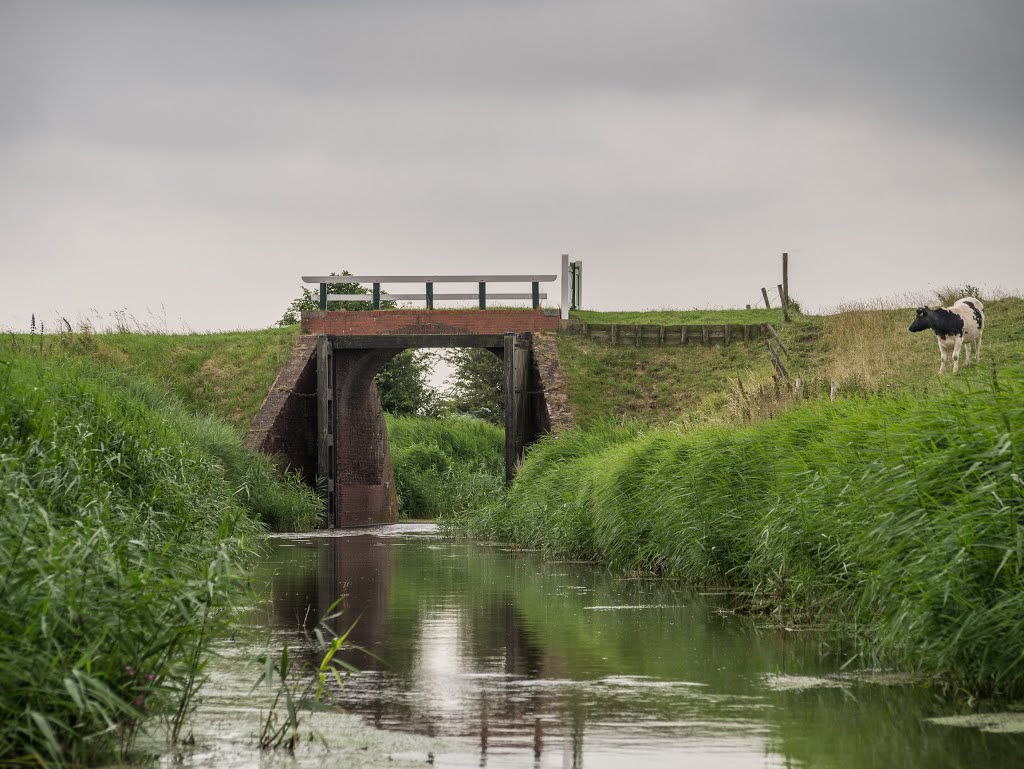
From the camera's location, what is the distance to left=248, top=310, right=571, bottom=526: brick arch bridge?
3262 cm

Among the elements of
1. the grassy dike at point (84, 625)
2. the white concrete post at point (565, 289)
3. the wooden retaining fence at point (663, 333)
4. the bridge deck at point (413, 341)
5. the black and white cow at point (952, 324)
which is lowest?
the grassy dike at point (84, 625)

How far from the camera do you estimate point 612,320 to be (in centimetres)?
3847

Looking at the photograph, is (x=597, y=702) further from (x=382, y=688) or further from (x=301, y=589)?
(x=301, y=589)

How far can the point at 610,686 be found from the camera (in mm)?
7914

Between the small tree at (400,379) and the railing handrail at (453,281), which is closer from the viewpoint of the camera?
the railing handrail at (453,281)

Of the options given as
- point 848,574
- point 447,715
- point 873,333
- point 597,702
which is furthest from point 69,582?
point 873,333

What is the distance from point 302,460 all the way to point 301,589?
66.4ft

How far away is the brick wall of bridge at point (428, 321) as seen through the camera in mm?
35094

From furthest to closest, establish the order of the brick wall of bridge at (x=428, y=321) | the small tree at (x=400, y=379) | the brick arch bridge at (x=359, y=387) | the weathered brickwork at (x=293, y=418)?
1. the small tree at (x=400, y=379)
2. the brick wall of bridge at (x=428, y=321)
3. the brick arch bridge at (x=359, y=387)
4. the weathered brickwork at (x=293, y=418)

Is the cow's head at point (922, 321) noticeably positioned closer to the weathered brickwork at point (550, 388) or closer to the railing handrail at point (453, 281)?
the weathered brickwork at point (550, 388)

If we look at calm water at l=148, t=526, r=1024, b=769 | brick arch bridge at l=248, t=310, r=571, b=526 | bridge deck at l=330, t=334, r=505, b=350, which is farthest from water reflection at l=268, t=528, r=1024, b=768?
bridge deck at l=330, t=334, r=505, b=350

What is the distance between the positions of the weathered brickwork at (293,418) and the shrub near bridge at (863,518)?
1458cm

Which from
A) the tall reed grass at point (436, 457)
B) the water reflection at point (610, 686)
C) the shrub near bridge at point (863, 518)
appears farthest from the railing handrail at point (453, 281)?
the water reflection at point (610, 686)

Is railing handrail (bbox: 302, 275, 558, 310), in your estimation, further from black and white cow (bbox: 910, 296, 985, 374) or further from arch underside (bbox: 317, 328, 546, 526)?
black and white cow (bbox: 910, 296, 985, 374)
